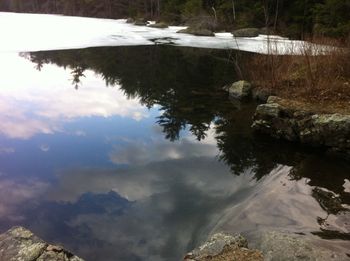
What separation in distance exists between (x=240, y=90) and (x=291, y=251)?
8.12m

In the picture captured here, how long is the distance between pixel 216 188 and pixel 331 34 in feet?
57.1

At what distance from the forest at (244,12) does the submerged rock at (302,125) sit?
7.11 feet

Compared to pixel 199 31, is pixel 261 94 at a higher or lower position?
lower

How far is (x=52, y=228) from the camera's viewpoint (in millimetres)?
4969

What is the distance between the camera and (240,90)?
11.5 m

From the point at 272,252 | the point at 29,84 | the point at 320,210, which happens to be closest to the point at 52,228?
the point at 272,252

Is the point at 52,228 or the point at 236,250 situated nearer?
the point at 236,250

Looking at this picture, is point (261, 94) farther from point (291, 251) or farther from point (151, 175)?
point (291, 251)

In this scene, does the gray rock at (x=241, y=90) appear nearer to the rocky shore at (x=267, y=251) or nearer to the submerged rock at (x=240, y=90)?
the submerged rock at (x=240, y=90)

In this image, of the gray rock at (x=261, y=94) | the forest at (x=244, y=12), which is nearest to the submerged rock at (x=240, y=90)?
the gray rock at (x=261, y=94)

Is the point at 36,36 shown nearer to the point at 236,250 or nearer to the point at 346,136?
the point at 346,136

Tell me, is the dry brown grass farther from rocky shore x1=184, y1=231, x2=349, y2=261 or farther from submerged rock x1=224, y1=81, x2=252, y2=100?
rocky shore x1=184, y1=231, x2=349, y2=261

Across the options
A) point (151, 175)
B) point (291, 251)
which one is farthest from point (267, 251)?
point (151, 175)

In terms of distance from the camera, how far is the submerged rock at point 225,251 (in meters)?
3.81
